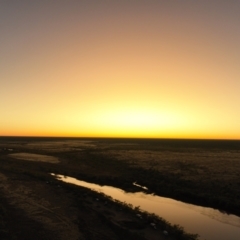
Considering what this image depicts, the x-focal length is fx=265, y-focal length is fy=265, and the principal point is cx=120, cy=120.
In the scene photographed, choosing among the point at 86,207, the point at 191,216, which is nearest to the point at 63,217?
the point at 86,207

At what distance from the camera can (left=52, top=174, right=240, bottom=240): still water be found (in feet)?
56.0

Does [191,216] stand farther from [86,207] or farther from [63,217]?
[63,217]

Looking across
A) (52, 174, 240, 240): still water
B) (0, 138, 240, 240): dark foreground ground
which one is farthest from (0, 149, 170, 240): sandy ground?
(52, 174, 240, 240): still water

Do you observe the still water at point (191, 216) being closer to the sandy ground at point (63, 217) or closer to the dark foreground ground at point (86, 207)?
the dark foreground ground at point (86, 207)

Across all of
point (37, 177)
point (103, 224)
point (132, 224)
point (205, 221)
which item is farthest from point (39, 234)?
→ point (37, 177)

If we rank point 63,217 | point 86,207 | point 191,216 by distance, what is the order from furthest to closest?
point 86,207 → point 191,216 → point 63,217

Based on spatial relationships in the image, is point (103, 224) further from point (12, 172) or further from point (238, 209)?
point (12, 172)

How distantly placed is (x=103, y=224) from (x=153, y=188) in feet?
45.3

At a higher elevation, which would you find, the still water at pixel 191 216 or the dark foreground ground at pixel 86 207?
the dark foreground ground at pixel 86 207

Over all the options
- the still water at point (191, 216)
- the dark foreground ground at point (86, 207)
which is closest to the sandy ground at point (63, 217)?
the dark foreground ground at point (86, 207)

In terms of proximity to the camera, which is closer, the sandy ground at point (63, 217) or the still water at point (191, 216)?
the sandy ground at point (63, 217)

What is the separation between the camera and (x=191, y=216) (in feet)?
66.8

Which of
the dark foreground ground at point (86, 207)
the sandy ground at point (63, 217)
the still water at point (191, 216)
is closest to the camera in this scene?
the sandy ground at point (63, 217)

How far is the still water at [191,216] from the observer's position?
17064 mm
